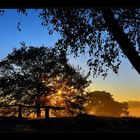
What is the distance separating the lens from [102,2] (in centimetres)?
317

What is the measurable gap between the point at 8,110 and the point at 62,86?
10.4 m

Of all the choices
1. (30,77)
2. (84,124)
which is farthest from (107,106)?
(84,124)

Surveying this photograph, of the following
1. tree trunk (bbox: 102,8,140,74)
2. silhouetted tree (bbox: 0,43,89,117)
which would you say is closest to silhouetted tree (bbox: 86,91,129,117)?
silhouetted tree (bbox: 0,43,89,117)

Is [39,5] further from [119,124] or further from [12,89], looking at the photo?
[12,89]

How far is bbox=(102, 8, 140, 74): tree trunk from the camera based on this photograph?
1756 cm

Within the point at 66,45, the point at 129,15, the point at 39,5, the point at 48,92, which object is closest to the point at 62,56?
the point at 66,45

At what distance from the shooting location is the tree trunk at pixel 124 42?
1756 cm

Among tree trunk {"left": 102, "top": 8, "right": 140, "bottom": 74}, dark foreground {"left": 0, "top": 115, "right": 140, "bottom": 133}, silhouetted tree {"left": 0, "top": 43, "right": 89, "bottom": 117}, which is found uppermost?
silhouetted tree {"left": 0, "top": 43, "right": 89, "bottom": 117}

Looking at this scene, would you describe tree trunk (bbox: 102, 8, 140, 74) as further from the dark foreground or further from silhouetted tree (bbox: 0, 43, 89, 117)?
silhouetted tree (bbox: 0, 43, 89, 117)

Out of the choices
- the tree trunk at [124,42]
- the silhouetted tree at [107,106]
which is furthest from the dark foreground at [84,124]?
the silhouetted tree at [107,106]

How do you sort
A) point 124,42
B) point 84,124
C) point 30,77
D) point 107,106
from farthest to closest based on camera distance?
point 107,106, point 30,77, point 84,124, point 124,42

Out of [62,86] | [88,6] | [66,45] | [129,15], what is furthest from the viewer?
[62,86]

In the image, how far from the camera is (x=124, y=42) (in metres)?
18.1

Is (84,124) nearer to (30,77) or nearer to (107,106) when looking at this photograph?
(30,77)
